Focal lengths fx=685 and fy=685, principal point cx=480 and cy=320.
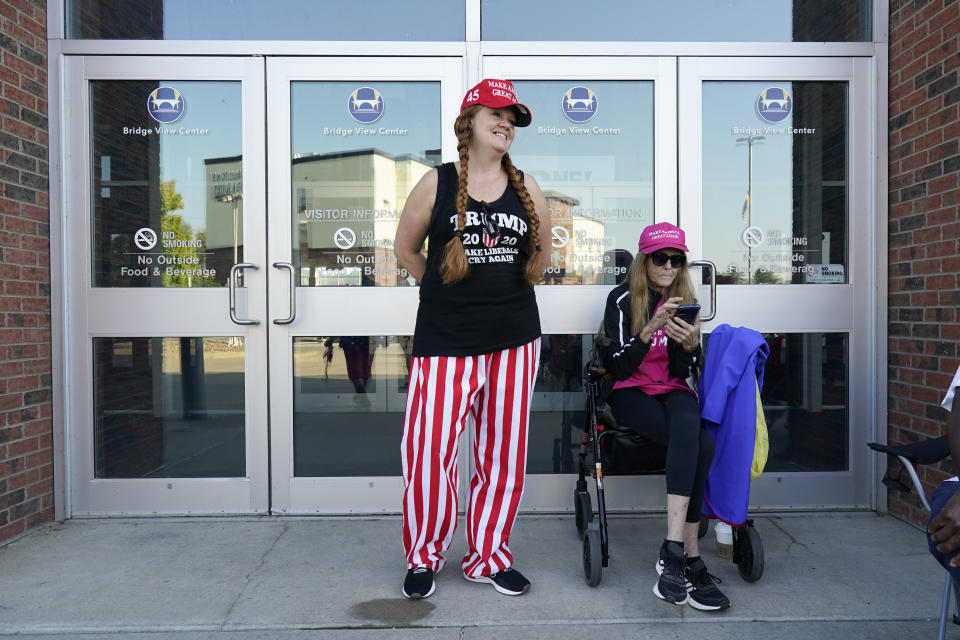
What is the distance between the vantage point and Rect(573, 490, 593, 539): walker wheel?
3164 millimetres

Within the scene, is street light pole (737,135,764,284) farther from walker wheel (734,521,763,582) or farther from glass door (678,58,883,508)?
walker wheel (734,521,763,582)

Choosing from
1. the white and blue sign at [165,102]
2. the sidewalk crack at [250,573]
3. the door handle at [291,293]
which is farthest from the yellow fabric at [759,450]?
the white and blue sign at [165,102]

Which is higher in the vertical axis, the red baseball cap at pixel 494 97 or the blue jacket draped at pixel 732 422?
the red baseball cap at pixel 494 97

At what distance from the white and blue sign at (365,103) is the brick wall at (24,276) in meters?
1.58

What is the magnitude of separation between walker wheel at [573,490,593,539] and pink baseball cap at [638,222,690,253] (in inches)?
46.2

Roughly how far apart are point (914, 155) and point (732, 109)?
0.93 m

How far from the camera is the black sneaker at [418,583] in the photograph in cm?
269

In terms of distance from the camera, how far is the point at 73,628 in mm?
2494

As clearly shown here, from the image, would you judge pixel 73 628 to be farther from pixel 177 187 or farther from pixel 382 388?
pixel 177 187

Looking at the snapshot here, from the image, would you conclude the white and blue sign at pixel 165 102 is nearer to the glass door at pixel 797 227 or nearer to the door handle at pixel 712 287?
the glass door at pixel 797 227

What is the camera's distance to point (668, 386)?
3010 millimetres

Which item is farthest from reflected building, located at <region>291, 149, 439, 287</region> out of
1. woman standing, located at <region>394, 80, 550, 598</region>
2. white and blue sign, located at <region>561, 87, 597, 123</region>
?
woman standing, located at <region>394, 80, 550, 598</region>

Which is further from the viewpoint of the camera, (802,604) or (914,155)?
(914,155)

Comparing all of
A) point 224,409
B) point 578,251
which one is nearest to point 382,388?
point 224,409
